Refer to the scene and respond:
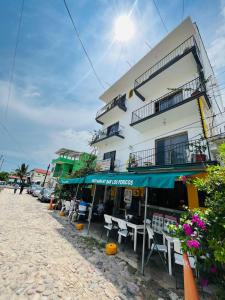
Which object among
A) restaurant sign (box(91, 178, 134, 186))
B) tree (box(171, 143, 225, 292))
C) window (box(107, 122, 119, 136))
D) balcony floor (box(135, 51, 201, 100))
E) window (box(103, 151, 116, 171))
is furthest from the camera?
window (box(107, 122, 119, 136))

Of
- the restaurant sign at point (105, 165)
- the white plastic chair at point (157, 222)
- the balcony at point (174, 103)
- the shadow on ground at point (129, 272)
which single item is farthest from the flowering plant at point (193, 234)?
the restaurant sign at point (105, 165)

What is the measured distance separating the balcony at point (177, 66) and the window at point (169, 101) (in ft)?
→ 3.39

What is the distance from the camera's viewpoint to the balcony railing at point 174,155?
7039 mm

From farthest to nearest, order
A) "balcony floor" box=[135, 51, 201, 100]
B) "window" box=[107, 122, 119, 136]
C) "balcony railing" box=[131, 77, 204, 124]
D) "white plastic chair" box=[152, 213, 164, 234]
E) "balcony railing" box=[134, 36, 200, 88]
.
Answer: "window" box=[107, 122, 119, 136]
"balcony railing" box=[134, 36, 200, 88]
"balcony floor" box=[135, 51, 201, 100]
"balcony railing" box=[131, 77, 204, 124]
"white plastic chair" box=[152, 213, 164, 234]

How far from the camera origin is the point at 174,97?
10188 mm

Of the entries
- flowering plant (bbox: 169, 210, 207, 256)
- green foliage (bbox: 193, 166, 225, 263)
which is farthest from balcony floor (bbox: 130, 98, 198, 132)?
flowering plant (bbox: 169, 210, 207, 256)

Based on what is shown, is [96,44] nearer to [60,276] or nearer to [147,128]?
[147,128]

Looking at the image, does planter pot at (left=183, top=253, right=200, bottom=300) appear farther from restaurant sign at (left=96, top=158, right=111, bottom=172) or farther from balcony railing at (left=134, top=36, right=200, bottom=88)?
balcony railing at (left=134, top=36, right=200, bottom=88)

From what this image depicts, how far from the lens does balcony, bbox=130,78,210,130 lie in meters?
8.14

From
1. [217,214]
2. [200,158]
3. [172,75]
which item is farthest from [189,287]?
[172,75]

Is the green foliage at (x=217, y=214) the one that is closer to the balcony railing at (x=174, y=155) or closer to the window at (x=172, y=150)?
the balcony railing at (x=174, y=155)

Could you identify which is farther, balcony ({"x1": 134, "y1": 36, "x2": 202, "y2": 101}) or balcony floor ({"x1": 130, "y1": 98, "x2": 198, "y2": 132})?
balcony ({"x1": 134, "y1": 36, "x2": 202, "y2": 101})

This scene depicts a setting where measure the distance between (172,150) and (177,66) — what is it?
17.8 ft

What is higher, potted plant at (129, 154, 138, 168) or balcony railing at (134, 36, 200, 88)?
balcony railing at (134, 36, 200, 88)
